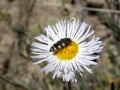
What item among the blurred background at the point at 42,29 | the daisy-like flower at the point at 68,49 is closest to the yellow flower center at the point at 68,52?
the daisy-like flower at the point at 68,49

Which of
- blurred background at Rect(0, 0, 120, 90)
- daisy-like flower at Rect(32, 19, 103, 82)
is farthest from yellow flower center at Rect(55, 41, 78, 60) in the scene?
blurred background at Rect(0, 0, 120, 90)

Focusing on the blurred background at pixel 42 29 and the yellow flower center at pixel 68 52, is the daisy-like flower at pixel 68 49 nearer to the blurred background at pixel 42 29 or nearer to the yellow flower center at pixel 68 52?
the yellow flower center at pixel 68 52

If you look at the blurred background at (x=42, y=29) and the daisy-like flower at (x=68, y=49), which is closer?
the daisy-like flower at (x=68, y=49)

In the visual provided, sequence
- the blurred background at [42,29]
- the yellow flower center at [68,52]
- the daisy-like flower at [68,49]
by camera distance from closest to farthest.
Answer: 1. the daisy-like flower at [68,49]
2. the yellow flower center at [68,52]
3. the blurred background at [42,29]

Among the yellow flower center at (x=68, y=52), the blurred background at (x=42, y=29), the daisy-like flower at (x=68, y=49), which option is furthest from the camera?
the blurred background at (x=42, y=29)

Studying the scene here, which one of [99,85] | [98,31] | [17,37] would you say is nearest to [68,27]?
[99,85]

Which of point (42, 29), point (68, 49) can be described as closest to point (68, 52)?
point (68, 49)

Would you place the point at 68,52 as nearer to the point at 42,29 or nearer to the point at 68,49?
the point at 68,49
